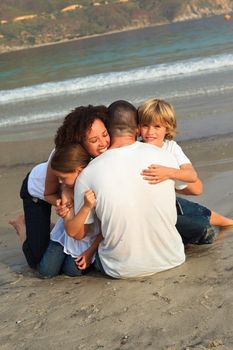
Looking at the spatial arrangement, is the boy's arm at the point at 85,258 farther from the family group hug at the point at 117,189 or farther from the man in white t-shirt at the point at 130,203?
the man in white t-shirt at the point at 130,203

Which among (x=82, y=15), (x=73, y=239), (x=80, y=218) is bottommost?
(x=73, y=239)

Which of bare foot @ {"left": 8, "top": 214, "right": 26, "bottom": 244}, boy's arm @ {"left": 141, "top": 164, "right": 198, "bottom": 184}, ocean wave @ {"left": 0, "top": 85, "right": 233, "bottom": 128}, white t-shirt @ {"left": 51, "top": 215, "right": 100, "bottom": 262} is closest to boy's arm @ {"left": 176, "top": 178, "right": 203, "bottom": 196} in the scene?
boy's arm @ {"left": 141, "top": 164, "right": 198, "bottom": 184}

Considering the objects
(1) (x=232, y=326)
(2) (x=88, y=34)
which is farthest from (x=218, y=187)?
(2) (x=88, y=34)

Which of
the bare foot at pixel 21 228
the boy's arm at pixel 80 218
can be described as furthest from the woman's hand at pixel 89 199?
the bare foot at pixel 21 228

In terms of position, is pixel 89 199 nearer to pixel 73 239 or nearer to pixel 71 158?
pixel 71 158

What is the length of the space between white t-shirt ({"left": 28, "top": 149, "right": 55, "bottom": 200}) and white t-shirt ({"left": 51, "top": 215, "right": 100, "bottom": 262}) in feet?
0.84

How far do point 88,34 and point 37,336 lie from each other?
8862 centimetres

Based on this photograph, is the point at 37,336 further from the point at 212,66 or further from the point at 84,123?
the point at 212,66

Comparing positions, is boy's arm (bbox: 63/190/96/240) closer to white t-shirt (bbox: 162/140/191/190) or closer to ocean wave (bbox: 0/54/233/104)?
white t-shirt (bbox: 162/140/191/190)

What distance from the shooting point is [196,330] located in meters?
2.76

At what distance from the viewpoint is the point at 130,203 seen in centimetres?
329

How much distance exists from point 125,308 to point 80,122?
109 cm

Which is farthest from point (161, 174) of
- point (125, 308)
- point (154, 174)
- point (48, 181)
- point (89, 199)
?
point (48, 181)

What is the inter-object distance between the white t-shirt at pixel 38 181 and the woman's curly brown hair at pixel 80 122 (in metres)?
0.47
